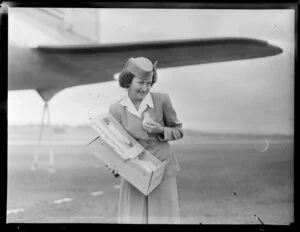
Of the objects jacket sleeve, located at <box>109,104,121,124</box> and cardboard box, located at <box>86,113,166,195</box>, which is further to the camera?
jacket sleeve, located at <box>109,104,121,124</box>

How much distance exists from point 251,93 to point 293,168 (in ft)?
2.25

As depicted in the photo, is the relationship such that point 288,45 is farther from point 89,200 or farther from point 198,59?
point 89,200

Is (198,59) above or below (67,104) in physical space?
above

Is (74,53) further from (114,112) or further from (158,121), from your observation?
(158,121)

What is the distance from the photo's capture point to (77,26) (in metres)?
3.47

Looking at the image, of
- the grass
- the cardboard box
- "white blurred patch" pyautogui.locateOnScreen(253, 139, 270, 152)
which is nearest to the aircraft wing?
the cardboard box

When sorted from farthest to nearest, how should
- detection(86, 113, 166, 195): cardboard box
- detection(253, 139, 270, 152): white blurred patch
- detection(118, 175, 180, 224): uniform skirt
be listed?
detection(253, 139, 270, 152): white blurred patch → detection(118, 175, 180, 224): uniform skirt → detection(86, 113, 166, 195): cardboard box

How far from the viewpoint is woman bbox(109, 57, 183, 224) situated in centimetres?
339

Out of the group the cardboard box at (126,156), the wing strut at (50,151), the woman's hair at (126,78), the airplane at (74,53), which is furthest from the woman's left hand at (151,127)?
the wing strut at (50,151)

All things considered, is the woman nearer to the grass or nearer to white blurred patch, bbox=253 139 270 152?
the grass

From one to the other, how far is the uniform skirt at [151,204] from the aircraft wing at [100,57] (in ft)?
2.92

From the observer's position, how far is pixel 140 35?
137 inches
